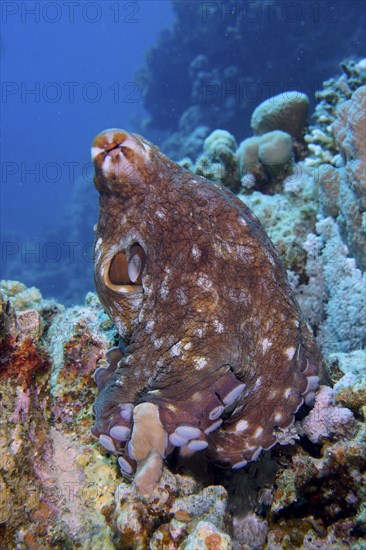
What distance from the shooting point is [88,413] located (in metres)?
3.36

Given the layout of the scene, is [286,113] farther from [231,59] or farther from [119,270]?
[231,59]

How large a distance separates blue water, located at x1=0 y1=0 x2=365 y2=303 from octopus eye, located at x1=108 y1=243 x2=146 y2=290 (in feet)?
4.55

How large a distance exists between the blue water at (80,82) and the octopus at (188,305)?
1550 millimetres

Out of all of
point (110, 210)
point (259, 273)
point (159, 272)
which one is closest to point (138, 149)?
point (110, 210)

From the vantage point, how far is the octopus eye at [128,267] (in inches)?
106

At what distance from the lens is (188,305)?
8.29ft

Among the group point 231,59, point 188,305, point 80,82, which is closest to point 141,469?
point 188,305

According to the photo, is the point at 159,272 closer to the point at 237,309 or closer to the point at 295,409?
the point at 237,309

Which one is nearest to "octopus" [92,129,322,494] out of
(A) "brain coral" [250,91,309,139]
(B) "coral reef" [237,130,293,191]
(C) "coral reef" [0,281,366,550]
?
(C) "coral reef" [0,281,366,550]

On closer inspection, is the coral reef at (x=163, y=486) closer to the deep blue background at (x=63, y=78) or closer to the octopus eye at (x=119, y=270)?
the octopus eye at (x=119, y=270)

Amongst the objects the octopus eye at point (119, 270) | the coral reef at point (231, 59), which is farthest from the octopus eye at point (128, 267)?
the coral reef at point (231, 59)

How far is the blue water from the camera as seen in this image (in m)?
24.2

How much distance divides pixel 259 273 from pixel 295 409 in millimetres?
981

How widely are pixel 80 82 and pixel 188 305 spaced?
126 m
